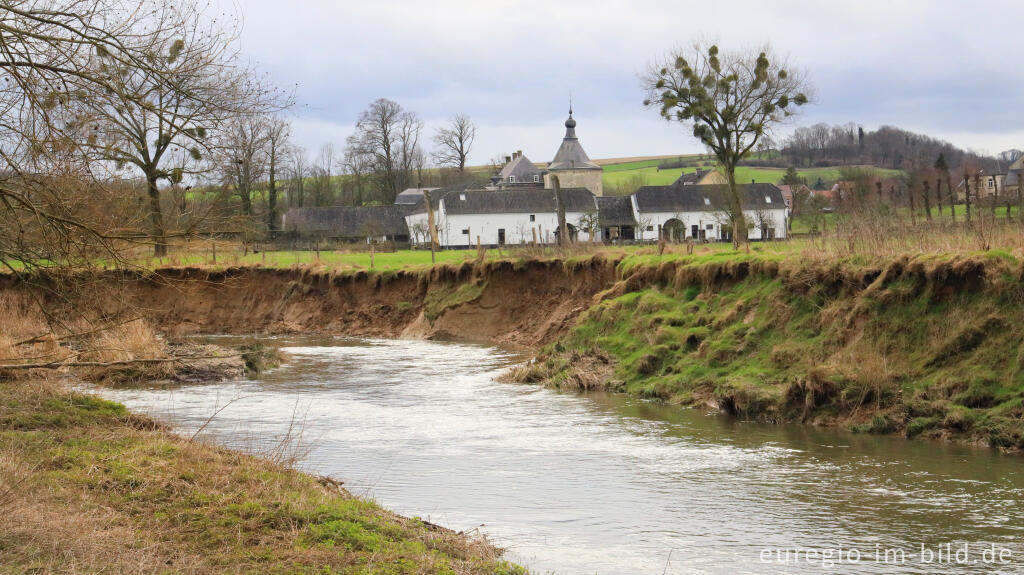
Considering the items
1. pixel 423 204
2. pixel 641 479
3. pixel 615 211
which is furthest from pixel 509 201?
pixel 641 479

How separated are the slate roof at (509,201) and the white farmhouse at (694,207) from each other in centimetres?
566

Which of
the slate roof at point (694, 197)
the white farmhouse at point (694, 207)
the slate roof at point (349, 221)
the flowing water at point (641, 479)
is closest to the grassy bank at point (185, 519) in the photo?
the flowing water at point (641, 479)

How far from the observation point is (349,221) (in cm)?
9850

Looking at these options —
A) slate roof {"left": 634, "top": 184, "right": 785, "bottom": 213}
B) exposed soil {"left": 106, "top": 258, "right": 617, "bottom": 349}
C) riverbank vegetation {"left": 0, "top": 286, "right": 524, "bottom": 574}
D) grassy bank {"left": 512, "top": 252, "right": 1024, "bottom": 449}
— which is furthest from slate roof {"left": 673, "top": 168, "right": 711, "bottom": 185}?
riverbank vegetation {"left": 0, "top": 286, "right": 524, "bottom": 574}

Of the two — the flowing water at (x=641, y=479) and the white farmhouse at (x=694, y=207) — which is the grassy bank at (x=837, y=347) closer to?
the flowing water at (x=641, y=479)

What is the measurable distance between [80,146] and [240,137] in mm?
→ 1869

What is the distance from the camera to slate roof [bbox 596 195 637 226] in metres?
96.0

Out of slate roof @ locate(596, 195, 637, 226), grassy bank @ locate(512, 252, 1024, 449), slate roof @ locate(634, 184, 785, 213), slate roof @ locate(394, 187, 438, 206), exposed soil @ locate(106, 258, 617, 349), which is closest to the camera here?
grassy bank @ locate(512, 252, 1024, 449)

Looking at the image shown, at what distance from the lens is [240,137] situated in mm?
11508

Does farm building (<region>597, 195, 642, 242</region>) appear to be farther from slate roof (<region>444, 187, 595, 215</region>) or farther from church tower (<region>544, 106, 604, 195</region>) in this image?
church tower (<region>544, 106, 604, 195</region>)

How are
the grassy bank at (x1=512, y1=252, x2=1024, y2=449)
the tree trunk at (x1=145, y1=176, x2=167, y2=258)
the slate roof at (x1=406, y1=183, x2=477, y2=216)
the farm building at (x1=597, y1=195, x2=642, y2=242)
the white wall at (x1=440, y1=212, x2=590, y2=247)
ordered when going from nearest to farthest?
the tree trunk at (x1=145, y1=176, x2=167, y2=258) < the grassy bank at (x1=512, y1=252, x2=1024, y2=449) < the white wall at (x1=440, y1=212, x2=590, y2=247) < the farm building at (x1=597, y1=195, x2=642, y2=242) < the slate roof at (x1=406, y1=183, x2=477, y2=216)

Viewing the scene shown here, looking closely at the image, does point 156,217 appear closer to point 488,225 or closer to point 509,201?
point 488,225

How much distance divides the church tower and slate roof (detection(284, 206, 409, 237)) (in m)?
18.7

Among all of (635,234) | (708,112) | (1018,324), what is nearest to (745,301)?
(1018,324)
